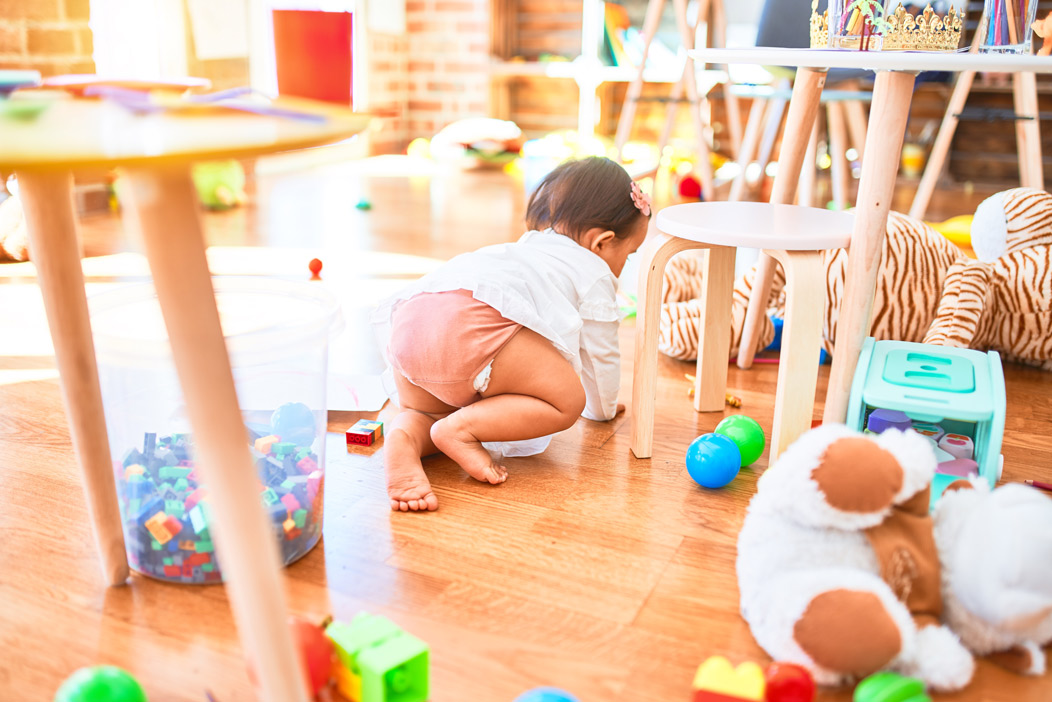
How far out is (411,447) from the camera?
1.10 metres

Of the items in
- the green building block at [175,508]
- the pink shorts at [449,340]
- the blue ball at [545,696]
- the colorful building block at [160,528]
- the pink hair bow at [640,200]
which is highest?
the pink hair bow at [640,200]

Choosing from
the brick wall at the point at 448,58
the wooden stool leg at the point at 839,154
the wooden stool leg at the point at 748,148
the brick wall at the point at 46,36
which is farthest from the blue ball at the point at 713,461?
the brick wall at the point at 448,58

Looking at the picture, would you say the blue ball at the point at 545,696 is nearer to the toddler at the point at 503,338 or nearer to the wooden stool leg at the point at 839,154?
the toddler at the point at 503,338

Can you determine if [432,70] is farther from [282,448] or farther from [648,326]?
[282,448]

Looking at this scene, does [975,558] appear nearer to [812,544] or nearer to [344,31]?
[812,544]

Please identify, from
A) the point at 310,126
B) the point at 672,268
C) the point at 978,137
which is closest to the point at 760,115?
the point at 672,268

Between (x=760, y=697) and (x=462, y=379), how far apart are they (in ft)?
1.79

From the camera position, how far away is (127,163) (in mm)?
469

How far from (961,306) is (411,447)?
94 centimetres

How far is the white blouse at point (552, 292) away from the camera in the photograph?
1.10 meters

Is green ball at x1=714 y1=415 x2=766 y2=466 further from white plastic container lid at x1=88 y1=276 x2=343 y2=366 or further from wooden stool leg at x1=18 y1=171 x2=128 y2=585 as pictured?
wooden stool leg at x1=18 y1=171 x2=128 y2=585

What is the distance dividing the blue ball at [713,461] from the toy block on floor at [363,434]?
0.43m

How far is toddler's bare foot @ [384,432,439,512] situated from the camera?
1.03m

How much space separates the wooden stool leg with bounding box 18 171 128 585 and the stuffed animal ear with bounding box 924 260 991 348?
1195 mm
